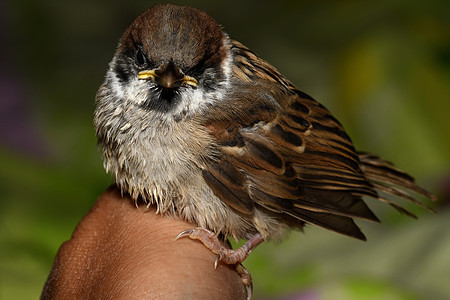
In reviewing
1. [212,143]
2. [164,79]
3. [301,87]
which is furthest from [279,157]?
[301,87]

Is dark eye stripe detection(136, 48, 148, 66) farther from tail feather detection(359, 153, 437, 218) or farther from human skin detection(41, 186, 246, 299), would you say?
tail feather detection(359, 153, 437, 218)

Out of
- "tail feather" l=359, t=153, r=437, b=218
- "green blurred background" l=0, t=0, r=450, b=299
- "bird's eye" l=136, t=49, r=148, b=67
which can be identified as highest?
"bird's eye" l=136, t=49, r=148, b=67

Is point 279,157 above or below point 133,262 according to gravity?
above

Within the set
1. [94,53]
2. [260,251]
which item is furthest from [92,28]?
[260,251]

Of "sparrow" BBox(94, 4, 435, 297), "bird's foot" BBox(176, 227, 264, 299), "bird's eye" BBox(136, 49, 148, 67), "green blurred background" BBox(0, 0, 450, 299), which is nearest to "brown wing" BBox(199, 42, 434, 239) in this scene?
"sparrow" BBox(94, 4, 435, 297)

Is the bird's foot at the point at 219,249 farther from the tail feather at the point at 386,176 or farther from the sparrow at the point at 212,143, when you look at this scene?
the tail feather at the point at 386,176

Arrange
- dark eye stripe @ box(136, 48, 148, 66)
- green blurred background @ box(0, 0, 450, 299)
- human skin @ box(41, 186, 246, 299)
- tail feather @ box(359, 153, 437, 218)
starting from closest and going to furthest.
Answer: human skin @ box(41, 186, 246, 299) → dark eye stripe @ box(136, 48, 148, 66) → tail feather @ box(359, 153, 437, 218) → green blurred background @ box(0, 0, 450, 299)

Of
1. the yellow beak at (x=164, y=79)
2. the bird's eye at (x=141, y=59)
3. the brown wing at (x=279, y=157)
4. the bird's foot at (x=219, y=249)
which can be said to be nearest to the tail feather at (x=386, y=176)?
the brown wing at (x=279, y=157)

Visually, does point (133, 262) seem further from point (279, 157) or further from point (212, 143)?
point (279, 157)
